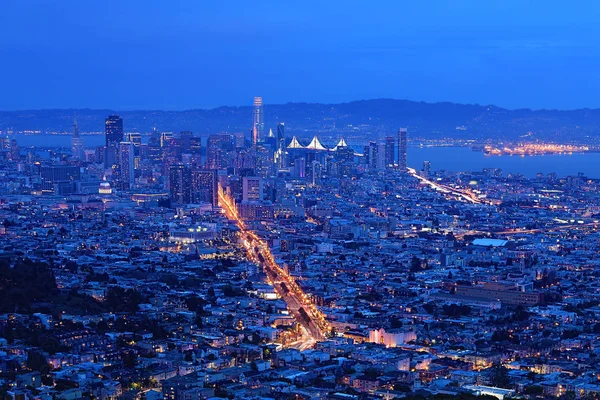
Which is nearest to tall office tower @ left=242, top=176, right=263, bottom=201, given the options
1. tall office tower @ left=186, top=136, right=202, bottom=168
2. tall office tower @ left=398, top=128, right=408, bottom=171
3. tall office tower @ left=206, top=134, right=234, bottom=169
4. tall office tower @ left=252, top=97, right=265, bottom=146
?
tall office tower @ left=206, top=134, right=234, bottom=169

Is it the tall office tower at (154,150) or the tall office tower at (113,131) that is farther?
the tall office tower at (113,131)

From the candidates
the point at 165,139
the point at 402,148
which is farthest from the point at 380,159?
the point at 165,139

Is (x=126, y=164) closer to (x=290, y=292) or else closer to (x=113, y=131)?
(x=113, y=131)

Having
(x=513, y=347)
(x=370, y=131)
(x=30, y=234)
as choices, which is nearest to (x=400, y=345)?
(x=513, y=347)

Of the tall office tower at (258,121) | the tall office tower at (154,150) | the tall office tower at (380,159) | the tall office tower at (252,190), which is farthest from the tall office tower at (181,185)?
the tall office tower at (258,121)

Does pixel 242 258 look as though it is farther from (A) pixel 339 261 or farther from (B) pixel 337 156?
(B) pixel 337 156

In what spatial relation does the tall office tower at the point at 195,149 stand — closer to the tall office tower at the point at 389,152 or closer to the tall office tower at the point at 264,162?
the tall office tower at the point at 264,162
